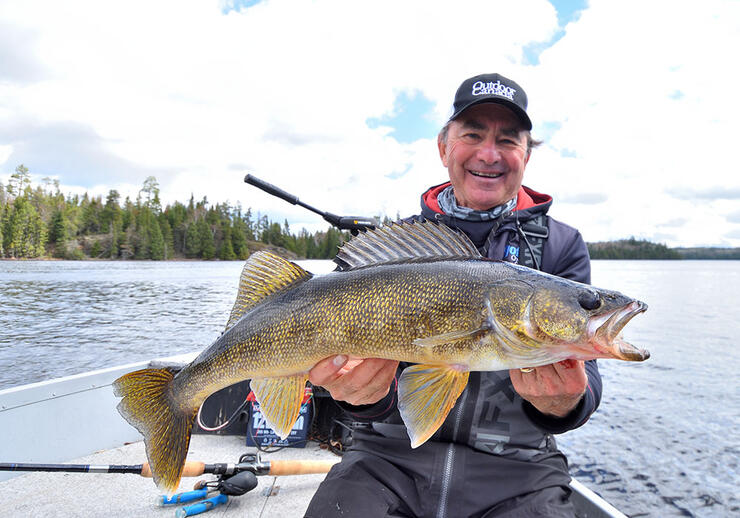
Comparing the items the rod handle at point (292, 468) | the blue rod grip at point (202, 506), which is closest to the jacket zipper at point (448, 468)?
the rod handle at point (292, 468)

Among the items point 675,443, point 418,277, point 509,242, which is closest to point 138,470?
point 418,277

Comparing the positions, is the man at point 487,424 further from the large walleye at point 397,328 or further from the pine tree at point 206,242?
the pine tree at point 206,242

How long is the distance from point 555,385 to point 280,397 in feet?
4.93

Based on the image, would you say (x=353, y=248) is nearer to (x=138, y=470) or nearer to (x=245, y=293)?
(x=245, y=293)

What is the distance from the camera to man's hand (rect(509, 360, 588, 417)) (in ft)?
7.39

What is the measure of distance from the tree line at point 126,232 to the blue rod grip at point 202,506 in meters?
56.7

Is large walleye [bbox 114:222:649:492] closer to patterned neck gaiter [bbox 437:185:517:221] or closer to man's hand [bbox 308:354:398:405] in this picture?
man's hand [bbox 308:354:398:405]

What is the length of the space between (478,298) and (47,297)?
90.5ft

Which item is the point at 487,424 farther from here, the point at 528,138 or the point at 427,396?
the point at 528,138

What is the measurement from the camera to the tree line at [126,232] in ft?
188

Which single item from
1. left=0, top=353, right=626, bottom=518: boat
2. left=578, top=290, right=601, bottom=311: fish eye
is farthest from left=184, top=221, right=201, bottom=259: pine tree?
left=578, top=290, right=601, bottom=311: fish eye

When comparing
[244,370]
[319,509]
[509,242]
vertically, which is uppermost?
[509,242]

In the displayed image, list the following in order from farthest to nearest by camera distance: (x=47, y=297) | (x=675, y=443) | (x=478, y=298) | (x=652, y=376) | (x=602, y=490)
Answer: (x=47, y=297)
(x=652, y=376)
(x=675, y=443)
(x=602, y=490)
(x=478, y=298)

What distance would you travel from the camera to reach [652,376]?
13703mm
